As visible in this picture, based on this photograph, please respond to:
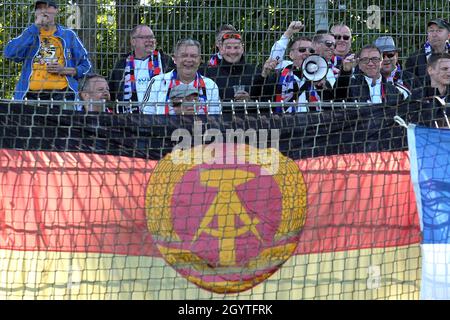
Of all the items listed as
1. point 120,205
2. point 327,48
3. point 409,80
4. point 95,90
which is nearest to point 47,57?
point 95,90

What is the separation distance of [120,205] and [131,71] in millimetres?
2378

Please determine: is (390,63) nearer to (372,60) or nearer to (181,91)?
(372,60)

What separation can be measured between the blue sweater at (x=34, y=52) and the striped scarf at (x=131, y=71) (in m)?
0.34

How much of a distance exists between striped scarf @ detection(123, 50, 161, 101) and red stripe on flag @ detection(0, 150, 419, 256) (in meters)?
1.94

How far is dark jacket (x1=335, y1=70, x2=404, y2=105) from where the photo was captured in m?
8.62

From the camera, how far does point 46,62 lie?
29.9ft

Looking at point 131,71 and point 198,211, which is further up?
point 131,71

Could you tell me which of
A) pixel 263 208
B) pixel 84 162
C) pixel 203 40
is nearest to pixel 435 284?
pixel 263 208

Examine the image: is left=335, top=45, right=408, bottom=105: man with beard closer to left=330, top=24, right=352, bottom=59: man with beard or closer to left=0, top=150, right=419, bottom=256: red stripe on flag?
left=330, top=24, right=352, bottom=59: man with beard

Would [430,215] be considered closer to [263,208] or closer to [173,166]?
[263,208]

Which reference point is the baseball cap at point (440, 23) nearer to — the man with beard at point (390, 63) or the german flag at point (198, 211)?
the man with beard at point (390, 63)

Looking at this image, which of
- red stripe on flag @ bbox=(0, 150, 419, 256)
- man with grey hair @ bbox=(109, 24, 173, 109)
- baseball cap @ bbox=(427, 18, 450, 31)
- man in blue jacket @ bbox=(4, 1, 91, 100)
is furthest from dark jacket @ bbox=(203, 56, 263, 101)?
red stripe on flag @ bbox=(0, 150, 419, 256)

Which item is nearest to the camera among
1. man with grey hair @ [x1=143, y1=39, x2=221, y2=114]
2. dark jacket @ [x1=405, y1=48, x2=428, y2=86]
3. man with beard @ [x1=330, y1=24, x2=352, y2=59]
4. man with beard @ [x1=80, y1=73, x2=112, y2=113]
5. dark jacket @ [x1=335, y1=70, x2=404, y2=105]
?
man with beard @ [x1=80, y1=73, x2=112, y2=113]

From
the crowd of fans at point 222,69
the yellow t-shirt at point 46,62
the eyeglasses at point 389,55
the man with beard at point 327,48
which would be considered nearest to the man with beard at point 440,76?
the crowd of fans at point 222,69
